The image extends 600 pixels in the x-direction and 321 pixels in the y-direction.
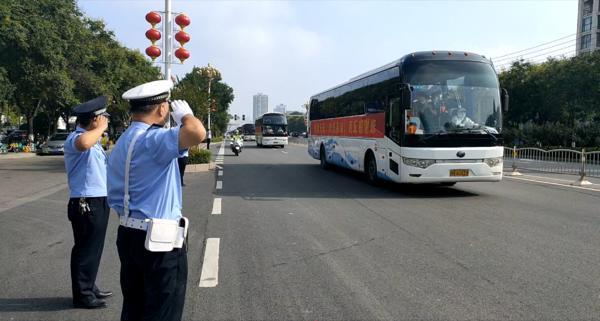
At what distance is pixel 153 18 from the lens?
50.7 ft

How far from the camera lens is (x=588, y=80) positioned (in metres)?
33.6

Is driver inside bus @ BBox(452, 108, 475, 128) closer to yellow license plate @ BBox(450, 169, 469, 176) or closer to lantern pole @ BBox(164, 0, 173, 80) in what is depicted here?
yellow license plate @ BBox(450, 169, 469, 176)

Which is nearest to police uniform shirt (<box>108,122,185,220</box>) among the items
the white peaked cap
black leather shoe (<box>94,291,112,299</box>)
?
the white peaked cap

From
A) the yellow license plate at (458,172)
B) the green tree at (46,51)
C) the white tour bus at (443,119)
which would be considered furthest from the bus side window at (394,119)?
the green tree at (46,51)

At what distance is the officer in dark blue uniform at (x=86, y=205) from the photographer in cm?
425

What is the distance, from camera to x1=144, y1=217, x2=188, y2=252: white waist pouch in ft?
8.83

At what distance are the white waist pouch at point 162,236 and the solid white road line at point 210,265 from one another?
7.32 feet

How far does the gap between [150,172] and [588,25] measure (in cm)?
8362

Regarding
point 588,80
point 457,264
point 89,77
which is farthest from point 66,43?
point 588,80

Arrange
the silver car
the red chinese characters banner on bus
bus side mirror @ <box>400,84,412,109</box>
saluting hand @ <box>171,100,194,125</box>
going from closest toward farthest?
1. saluting hand @ <box>171,100,194,125</box>
2. bus side mirror @ <box>400,84,412,109</box>
3. the red chinese characters banner on bus
4. the silver car

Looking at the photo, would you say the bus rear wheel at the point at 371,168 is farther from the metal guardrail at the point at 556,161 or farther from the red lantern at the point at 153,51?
the red lantern at the point at 153,51

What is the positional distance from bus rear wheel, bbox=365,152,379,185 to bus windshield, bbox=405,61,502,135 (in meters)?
2.48

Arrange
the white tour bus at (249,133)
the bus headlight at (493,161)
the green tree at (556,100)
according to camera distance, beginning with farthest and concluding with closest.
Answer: the white tour bus at (249,133) → the green tree at (556,100) → the bus headlight at (493,161)

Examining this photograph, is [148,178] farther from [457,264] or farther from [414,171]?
[414,171]
